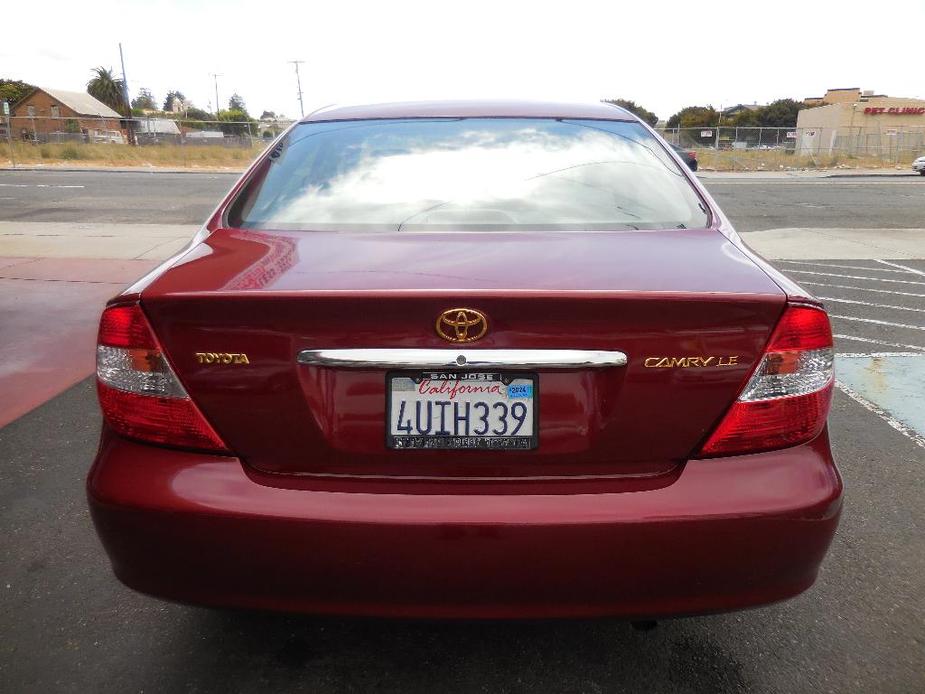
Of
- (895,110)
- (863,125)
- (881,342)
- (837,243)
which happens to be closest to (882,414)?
(881,342)

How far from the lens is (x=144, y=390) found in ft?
6.06

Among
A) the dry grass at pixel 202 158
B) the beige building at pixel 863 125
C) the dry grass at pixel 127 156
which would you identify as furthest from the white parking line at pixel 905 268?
the beige building at pixel 863 125

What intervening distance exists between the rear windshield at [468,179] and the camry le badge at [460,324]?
1.90ft

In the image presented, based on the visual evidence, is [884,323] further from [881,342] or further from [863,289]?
[863,289]

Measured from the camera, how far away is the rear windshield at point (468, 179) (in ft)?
7.63

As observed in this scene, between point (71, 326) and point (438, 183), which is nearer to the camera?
point (438, 183)

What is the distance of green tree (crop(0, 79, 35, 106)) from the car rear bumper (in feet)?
362

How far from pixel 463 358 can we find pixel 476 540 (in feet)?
1.30

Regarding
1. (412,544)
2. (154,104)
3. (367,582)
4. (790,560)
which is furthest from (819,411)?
(154,104)

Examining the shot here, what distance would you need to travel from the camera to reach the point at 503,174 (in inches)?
101

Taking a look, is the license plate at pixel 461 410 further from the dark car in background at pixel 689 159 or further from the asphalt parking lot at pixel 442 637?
the dark car in background at pixel 689 159

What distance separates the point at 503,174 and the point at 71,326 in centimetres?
490

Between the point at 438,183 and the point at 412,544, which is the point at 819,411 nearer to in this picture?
the point at 412,544

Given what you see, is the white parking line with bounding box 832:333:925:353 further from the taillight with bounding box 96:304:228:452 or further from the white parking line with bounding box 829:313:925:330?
the taillight with bounding box 96:304:228:452
